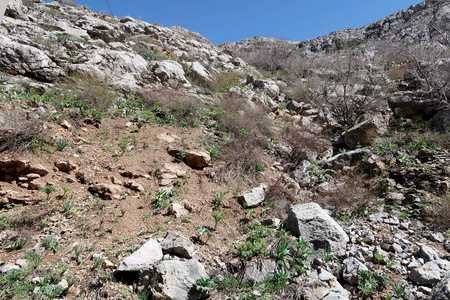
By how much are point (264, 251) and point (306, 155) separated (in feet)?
12.2

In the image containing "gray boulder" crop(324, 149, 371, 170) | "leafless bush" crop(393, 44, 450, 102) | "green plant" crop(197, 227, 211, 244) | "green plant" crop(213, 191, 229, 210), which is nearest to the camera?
"green plant" crop(197, 227, 211, 244)

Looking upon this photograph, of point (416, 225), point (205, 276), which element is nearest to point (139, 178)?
point (205, 276)

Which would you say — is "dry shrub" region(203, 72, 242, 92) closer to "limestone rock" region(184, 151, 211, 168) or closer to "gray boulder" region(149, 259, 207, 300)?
"limestone rock" region(184, 151, 211, 168)

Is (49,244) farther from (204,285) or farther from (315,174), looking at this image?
(315,174)

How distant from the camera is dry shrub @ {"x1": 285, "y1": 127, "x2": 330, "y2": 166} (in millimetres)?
6117

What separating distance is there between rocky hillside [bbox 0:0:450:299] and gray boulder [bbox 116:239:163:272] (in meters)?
0.02

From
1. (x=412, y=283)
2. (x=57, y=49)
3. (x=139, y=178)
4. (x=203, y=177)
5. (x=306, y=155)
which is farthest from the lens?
(x=57, y=49)

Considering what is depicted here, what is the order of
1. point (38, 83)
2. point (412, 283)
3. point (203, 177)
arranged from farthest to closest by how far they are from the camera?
1. point (38, 83)
2. point (203, 177)
3. point (412, 283)

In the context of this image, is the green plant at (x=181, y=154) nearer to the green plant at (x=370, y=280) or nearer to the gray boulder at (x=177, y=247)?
the gray boulder at (x=177, y=247)

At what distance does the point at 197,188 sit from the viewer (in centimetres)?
430

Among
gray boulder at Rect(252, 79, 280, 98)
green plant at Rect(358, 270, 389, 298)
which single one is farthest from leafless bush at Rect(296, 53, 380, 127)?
green plant at Rect(358, 270, 389, 298)

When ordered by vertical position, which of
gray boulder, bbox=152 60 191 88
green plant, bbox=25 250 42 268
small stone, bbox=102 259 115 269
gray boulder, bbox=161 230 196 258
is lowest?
green plant, bbox=25 250 42 268

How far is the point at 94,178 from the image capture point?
3.86 metres

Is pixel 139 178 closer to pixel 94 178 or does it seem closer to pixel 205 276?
pixel 94 178
